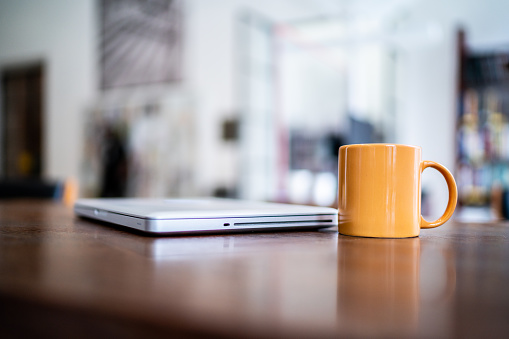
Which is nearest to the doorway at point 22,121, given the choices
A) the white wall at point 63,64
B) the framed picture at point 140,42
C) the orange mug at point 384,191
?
the white wall at point 63,64

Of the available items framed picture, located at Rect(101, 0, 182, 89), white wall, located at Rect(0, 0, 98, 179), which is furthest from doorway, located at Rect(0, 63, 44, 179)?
framed picture, located at Rect(101, 0, 182, 89)

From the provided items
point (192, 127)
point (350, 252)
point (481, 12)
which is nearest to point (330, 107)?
point (481, 12)

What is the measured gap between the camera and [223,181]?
3688 millimetres

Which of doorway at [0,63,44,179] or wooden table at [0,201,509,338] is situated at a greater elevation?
doorway at [0,63,44,179]

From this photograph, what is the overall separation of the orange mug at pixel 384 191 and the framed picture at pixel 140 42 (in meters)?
3.48

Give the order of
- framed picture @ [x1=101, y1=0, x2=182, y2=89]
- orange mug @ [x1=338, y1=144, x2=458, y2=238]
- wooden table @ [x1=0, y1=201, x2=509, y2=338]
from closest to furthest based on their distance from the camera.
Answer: wooden table @ [x1=0, y1=201, x2=509, y2=338] → orange mug @ [x1=338, y1=144, x2=458, y2=238] → framed picture @ [x1=101, y1=0, x2=182, y2=89]

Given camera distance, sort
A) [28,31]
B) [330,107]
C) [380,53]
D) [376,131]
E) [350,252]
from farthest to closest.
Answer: [330,107], [28,31], [380,53], [376,131], [350,252]

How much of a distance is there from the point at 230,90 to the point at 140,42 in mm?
1092

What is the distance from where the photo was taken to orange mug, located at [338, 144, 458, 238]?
0.55 meters

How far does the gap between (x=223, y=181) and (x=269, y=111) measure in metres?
0.87

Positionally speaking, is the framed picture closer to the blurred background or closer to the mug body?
the blurred background

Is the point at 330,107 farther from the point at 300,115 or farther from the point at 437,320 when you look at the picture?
the point at 437,320

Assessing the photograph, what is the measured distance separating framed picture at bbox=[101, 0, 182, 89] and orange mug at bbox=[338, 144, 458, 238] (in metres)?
3.48

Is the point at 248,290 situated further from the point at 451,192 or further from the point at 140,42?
the point at 140,42
